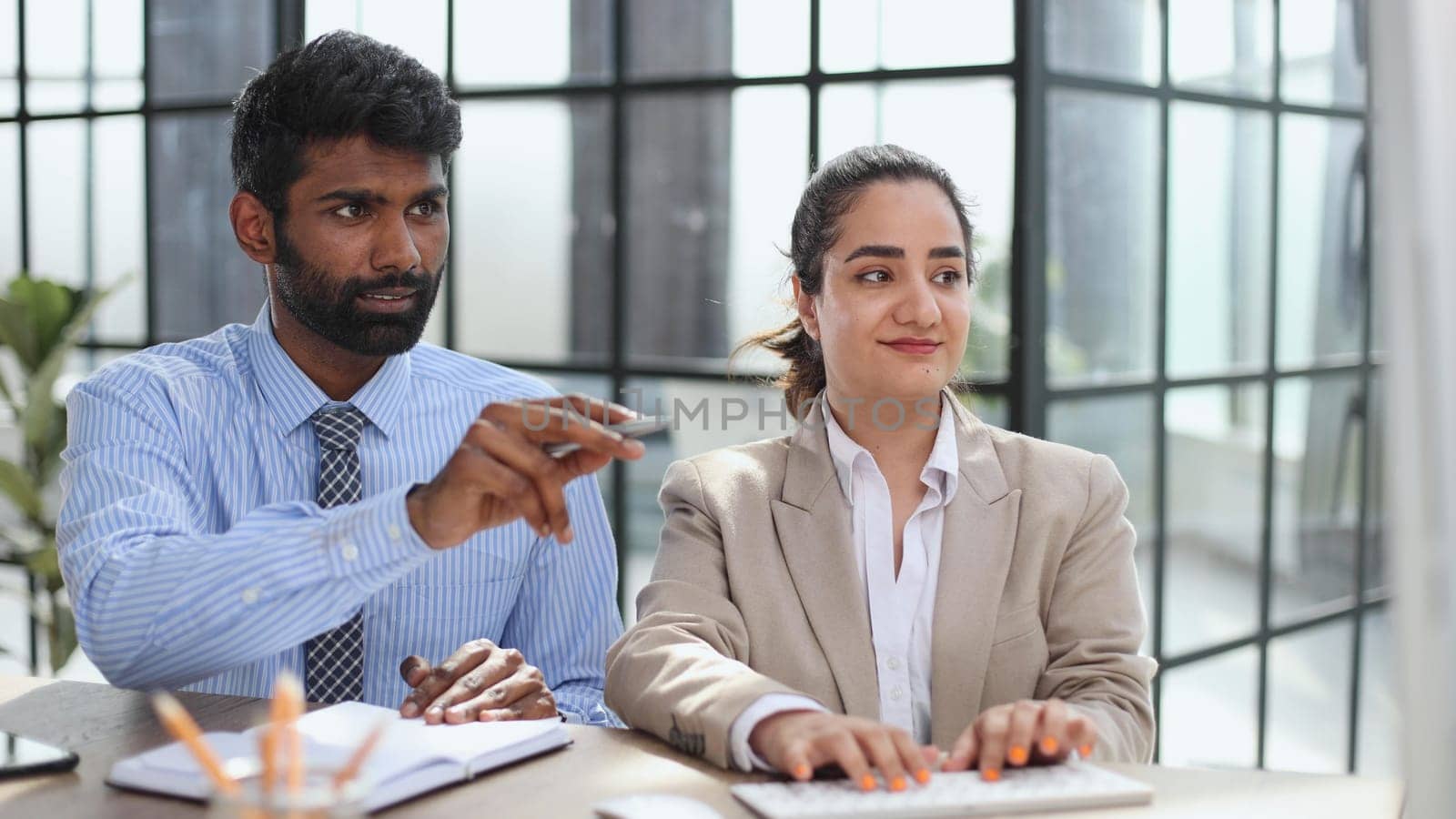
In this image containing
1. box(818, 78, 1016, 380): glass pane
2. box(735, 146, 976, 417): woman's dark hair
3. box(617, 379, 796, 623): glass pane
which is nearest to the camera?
box(735, 146, 976, 417): woman's dark hair

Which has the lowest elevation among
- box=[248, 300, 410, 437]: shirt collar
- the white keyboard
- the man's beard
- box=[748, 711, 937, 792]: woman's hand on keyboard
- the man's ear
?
the white keyboard

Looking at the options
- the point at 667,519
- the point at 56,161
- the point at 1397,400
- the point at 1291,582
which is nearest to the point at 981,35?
the point at 667,519

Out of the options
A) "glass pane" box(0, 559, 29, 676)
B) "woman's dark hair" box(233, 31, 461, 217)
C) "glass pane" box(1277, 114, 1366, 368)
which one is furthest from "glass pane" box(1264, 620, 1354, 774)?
"glass pane" box(0, 559, 29, 676)

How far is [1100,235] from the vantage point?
2.86 m

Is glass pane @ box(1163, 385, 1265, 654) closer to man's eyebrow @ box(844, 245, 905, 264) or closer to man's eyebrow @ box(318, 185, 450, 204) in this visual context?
man's eyebrow @ box(844, 245, 905, 264)

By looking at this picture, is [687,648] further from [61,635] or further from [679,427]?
[61,635]

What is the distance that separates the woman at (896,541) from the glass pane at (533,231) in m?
1.28

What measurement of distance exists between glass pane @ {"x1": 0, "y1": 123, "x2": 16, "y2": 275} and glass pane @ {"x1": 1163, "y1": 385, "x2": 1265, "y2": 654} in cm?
339

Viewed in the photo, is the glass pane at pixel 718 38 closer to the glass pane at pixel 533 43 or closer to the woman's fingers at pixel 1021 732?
the glass pane at pixel 533 43

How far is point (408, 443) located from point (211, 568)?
1.60 feet

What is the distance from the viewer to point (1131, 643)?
1.61m

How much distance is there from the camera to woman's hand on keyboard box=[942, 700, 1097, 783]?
4.12 feet

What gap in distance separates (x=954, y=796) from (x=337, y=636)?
1.02 metres

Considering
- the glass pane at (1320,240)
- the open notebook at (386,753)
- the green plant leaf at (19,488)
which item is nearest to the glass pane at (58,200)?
the green plant leaf at (19,488)
